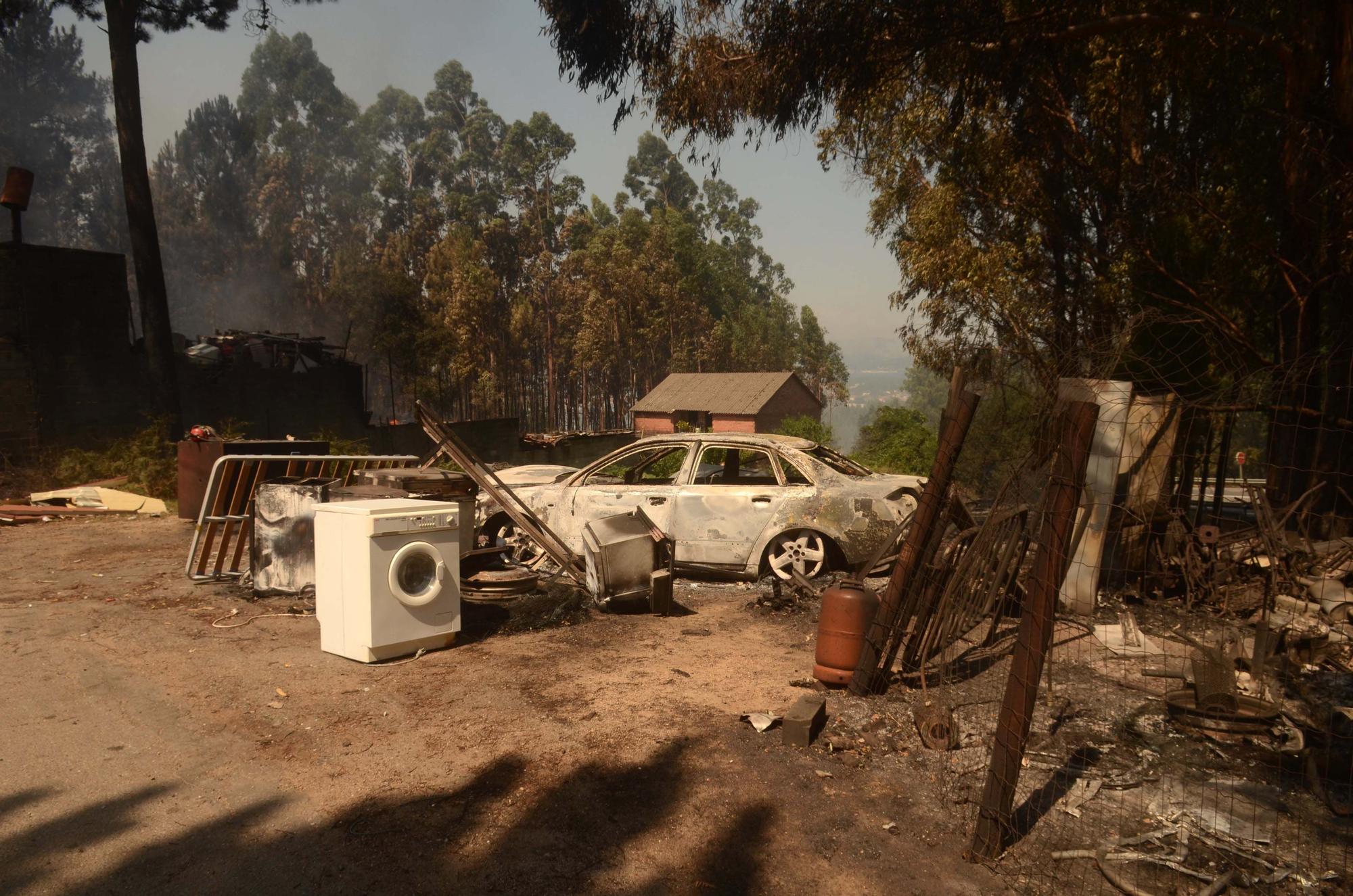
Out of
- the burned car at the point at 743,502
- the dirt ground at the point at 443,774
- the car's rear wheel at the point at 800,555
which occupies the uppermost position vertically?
the burned car at the point at 743,502

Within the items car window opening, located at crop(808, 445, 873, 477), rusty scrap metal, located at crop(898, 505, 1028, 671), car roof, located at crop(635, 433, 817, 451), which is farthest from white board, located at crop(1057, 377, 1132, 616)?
car roof, located at crop(635, 433, 817, 451)

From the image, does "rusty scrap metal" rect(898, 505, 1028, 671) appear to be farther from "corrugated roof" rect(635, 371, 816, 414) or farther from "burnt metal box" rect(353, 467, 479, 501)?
"corrugated roof" rect(635, 371, 816, 414)

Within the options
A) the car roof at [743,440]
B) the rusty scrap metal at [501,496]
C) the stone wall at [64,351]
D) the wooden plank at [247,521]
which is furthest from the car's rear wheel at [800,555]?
the stone wall at [64,351]

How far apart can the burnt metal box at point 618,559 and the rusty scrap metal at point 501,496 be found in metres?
0.30

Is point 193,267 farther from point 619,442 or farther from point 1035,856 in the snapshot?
point 1035,856

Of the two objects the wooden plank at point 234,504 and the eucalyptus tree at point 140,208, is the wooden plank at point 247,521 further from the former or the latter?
the eucalyptus tree at point 140,208

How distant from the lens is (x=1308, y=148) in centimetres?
846

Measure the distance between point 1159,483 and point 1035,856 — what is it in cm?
532

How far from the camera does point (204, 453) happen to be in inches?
432

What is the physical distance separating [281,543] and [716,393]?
3542cm

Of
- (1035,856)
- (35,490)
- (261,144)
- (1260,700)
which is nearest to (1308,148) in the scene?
(1260,700)

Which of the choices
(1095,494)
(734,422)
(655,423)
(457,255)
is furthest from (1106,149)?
(457,255)

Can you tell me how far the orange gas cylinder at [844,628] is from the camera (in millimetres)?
5273

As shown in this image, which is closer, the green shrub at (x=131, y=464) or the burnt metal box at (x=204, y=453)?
the burnt metal box at (x=204, y=453)
